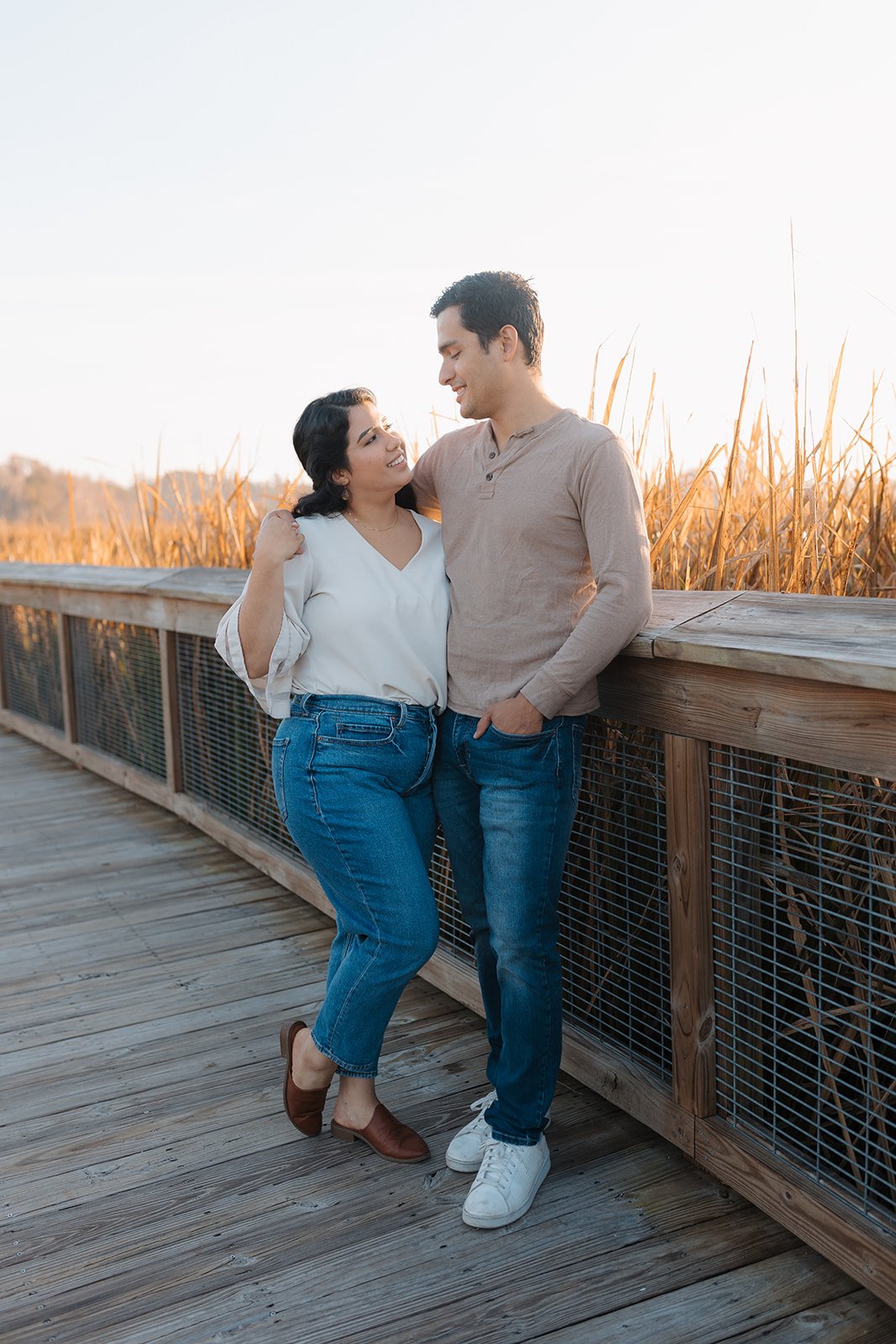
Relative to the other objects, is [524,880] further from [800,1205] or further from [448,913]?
[448,913]

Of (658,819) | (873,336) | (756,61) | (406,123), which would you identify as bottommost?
(658,819)

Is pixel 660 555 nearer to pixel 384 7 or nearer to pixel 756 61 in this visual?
pixel 756 61

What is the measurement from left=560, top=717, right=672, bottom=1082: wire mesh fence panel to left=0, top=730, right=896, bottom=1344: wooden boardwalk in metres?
0.17

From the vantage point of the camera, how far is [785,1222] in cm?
175

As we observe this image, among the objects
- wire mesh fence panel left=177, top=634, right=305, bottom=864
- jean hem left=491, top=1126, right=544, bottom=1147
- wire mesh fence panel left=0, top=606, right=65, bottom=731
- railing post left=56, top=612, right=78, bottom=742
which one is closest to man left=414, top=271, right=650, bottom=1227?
jean hem left=491, top=1126, right=544, bottom=1147

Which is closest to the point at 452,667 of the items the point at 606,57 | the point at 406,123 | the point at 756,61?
the point at 756,61

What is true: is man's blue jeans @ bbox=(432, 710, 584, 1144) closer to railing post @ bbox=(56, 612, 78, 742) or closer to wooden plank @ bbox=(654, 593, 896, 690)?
wooden plank @ bbox=(654, 593, 896, 690)

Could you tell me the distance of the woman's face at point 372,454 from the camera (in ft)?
6.77

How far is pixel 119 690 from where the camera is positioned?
4996 millimetres

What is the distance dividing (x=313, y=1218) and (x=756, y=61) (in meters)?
5.04

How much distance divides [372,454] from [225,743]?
6.71ft

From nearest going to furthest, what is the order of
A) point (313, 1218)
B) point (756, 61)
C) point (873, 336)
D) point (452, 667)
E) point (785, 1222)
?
point (785, 1222) → point (313, 1218) → point (452, 667) → point (873, 336) → point (756, 61)

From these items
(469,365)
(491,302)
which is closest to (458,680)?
(469,365)

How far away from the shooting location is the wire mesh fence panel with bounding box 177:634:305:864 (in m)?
3.67
